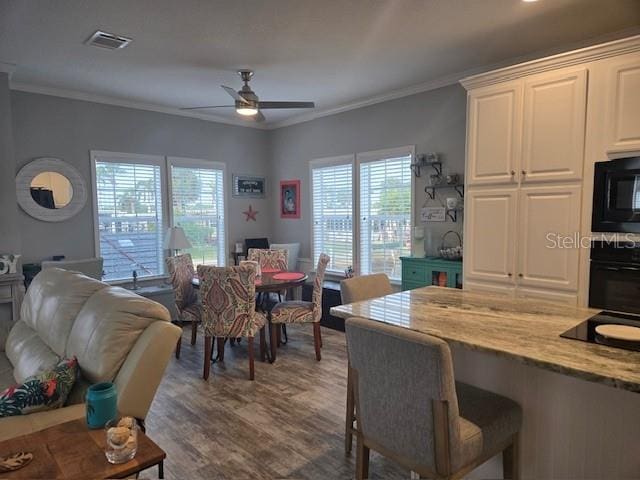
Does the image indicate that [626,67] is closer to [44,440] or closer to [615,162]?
[615,162]

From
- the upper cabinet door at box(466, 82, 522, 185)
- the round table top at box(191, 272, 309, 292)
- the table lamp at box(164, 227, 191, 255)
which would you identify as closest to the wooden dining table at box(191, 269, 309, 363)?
the round table top at box(191, 272, 309, 292)

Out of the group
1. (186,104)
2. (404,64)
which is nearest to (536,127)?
(404,64)

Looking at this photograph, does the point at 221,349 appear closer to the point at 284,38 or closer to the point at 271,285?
the point at 271,285

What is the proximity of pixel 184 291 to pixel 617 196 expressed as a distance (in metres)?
3.77

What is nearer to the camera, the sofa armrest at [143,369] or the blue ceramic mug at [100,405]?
the blue ceramic mug at [100,405]

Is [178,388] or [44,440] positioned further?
[178,388]

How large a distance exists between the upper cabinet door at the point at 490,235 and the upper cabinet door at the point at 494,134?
0.42 ft

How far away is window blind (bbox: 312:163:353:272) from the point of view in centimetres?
533

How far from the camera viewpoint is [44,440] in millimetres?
1440

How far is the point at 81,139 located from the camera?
4566 mm

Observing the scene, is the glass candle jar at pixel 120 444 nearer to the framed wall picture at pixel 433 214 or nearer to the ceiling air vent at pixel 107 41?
the ceiling air vent at pixel 107 41

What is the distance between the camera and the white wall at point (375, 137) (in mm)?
4160

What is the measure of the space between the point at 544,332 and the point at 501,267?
5.33ft

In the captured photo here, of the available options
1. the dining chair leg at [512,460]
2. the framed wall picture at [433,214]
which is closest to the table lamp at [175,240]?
the framed wall picture at [433,214]
